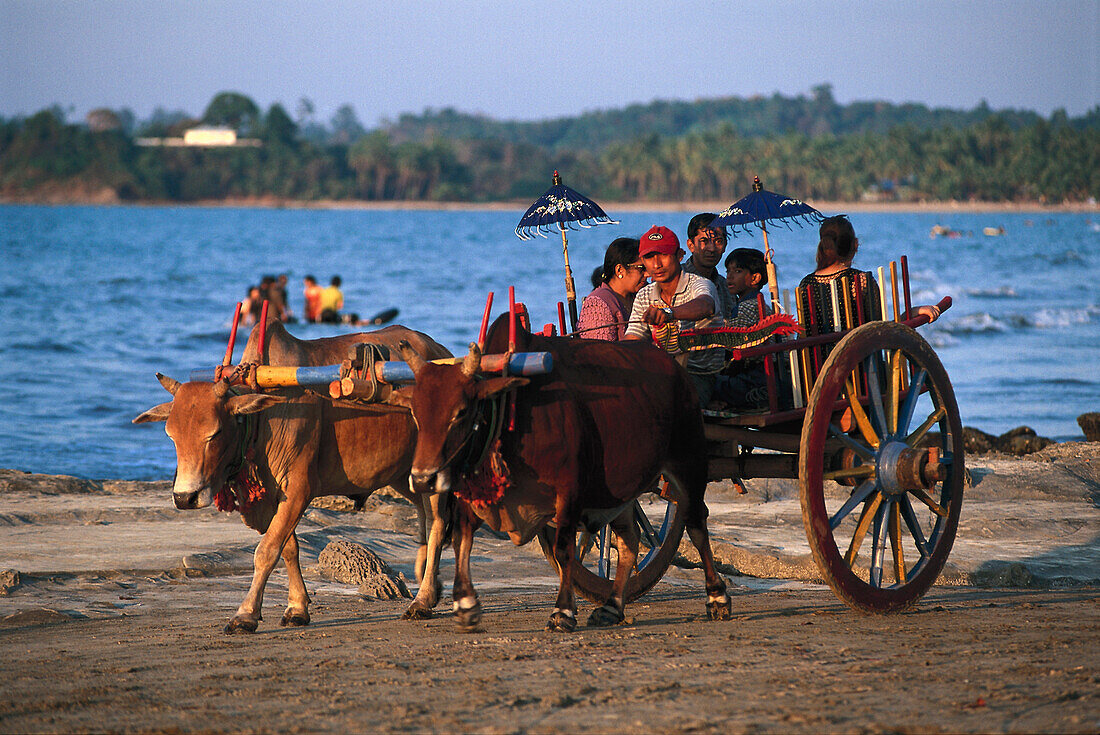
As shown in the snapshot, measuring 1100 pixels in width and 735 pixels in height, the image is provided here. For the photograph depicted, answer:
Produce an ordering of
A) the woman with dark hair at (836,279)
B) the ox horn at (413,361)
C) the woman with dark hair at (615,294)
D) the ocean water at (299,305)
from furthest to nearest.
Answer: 1. the ocean water at (299,305)
2. the woman with dark hair at (615,294)
3. the woman with dark hair at (836,279)
4. the ox horn at (413,361)

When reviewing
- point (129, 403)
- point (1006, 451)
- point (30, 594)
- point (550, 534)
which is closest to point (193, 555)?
point (30, 594)

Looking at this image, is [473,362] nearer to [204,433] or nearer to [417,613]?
[204,433]

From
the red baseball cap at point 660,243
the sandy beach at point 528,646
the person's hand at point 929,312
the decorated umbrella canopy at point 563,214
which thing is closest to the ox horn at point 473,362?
the sandy beach at point 528,646

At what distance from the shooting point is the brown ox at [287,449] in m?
6.79

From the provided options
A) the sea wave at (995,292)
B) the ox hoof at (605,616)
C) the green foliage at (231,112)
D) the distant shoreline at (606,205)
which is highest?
the green foliage at (231,112)

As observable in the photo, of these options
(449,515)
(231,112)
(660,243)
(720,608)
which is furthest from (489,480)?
(231,112)

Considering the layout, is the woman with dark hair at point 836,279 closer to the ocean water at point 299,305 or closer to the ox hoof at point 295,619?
the ox hoof at point 295,619

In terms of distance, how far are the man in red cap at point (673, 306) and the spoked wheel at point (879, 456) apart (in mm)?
795

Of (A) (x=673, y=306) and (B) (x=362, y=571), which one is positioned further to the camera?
(B) (x=362, y=571)

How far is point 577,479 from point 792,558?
11.0 feet

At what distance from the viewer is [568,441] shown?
6.52m

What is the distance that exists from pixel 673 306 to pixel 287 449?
2.41 m

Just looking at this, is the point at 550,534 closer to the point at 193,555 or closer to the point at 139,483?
the point at 193,555

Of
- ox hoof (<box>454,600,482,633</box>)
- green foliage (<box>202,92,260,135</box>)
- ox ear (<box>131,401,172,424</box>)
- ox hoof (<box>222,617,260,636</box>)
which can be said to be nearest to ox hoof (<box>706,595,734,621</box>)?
ox hoof (<box>454,600,482,633</box>)
